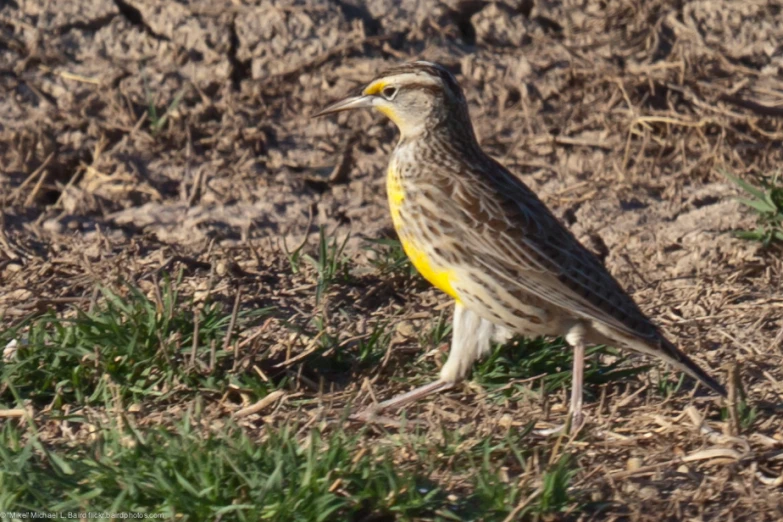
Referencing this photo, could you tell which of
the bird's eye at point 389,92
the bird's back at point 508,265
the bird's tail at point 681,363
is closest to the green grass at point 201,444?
the bird's back at point 508,265

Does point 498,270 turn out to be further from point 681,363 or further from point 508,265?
point 681,363

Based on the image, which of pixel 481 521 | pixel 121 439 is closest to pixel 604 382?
pixel 481 521

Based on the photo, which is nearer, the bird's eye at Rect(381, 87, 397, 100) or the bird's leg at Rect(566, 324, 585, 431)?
the bird's leg at Rect(566, 324, 585, 431)

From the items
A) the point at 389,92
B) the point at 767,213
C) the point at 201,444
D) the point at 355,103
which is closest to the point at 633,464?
the point at 201,444

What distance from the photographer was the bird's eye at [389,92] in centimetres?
645

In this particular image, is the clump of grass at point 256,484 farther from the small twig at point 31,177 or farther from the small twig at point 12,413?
the small twig at point 31,177

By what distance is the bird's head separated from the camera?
252 inches

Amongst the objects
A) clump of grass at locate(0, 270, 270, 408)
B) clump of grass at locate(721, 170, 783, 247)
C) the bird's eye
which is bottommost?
clump of grass at locate(0, 270, 270, 408)

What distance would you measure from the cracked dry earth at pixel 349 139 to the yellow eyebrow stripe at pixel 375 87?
105 centimetres

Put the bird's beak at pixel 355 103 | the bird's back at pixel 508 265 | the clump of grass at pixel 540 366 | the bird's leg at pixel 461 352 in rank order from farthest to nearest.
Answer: the bird's beak at pixel 355 103 < the clump of grass at pixel 540 366 < the bird's leg at pixel 461 352 < the bird's back at pixel 508 265

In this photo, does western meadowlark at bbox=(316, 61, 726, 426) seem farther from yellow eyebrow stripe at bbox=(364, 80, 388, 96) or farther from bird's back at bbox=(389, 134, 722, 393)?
yellow eyebrow stripe at bbox=(364, 80, 388, 96)

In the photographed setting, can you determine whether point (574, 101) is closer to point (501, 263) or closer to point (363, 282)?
point (363, 282)

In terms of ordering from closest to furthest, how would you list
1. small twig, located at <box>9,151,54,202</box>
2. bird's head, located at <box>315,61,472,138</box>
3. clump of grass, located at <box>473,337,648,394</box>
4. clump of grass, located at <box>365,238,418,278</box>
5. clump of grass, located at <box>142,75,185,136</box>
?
clump of grass, located at <box>473,337,648,394</box> → bird's head, located at <box>315,61,472,138</box> → clump of grass, located at <box>365,238,418,278</box> → small twig, located at <box>9,151,54,202</box> → clump of grass, located at <box>142,75,185,136</box>

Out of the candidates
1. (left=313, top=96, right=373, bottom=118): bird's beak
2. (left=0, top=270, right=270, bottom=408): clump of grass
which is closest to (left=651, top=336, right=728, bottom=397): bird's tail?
(left=0, top=270, right=270, bottom=408): clump of grass
